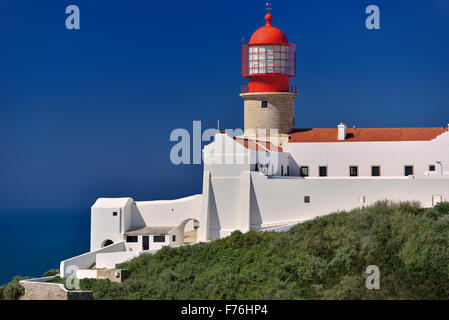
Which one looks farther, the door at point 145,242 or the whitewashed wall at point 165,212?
the whitewashed wall at point 165,212

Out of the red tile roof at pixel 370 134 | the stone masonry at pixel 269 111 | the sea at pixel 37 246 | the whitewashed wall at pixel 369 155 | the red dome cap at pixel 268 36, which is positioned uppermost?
the red dome cap at pixel 268 36

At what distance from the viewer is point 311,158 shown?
3766 centimetres

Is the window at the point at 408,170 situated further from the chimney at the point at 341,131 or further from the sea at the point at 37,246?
the sea at the point at 37,246

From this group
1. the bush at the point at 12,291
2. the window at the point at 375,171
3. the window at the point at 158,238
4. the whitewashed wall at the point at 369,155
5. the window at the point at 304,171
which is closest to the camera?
the bush at the point at 12,291

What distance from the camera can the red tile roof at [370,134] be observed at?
3706 cm

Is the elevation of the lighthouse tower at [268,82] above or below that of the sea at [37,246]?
above

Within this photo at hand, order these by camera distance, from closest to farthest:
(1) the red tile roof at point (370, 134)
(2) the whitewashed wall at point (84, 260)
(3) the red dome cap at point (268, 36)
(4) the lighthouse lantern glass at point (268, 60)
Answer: (2) the whitewashed wall at point (84, 260) → (1) the red tile roof at point (370, 134) → (3) the red dome cap at point (268, 36) → (4) the lighthouse lantern glass at point (268, 60)

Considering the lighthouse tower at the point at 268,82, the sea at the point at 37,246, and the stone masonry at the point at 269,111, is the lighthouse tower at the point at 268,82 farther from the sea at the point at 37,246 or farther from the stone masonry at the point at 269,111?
the sea at the point at 37,246

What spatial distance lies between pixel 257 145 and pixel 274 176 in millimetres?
1677

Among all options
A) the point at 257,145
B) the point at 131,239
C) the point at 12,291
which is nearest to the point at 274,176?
the point at 257,145

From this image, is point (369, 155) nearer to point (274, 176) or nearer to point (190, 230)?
point (274, 176)

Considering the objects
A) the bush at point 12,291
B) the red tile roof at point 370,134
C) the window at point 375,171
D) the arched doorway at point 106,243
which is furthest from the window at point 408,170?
the bush at point 12,291

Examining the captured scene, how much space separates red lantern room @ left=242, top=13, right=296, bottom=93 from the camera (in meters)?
38.4

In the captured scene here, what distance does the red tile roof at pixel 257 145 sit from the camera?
116ft
